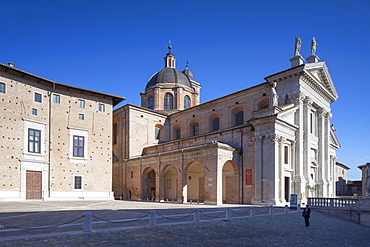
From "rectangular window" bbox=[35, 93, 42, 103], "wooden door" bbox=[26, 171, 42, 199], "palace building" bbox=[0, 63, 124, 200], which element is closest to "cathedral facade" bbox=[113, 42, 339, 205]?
"palace building" bbox=[0, 63, 124, 200]

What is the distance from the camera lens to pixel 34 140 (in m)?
26.7

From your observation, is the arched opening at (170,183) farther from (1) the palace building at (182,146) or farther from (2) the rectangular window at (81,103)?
(2) the rectangular window at (81,103)

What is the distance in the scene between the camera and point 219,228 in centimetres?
1301

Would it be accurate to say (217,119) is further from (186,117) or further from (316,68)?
(316,68)

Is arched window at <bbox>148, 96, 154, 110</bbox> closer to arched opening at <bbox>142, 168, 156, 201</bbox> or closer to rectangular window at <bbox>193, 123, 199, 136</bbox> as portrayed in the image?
rectangular window at <bbox>193, 123, 199, 136</bbox>

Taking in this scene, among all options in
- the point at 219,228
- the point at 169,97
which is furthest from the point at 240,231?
the point at 169,97

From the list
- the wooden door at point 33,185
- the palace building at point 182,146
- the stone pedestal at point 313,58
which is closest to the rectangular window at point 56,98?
the palace building at point 182,146

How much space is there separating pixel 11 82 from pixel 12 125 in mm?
3358

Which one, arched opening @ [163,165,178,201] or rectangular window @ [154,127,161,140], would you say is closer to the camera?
arched opening @ [163,165,178,201]

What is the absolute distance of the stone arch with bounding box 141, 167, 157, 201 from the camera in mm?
33969

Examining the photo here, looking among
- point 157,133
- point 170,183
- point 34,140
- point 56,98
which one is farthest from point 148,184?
point 56,98

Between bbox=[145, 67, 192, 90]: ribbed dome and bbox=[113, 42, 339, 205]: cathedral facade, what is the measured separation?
6.45m

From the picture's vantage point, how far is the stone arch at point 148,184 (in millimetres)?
33969

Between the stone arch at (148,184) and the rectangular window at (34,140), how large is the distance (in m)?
11.1
